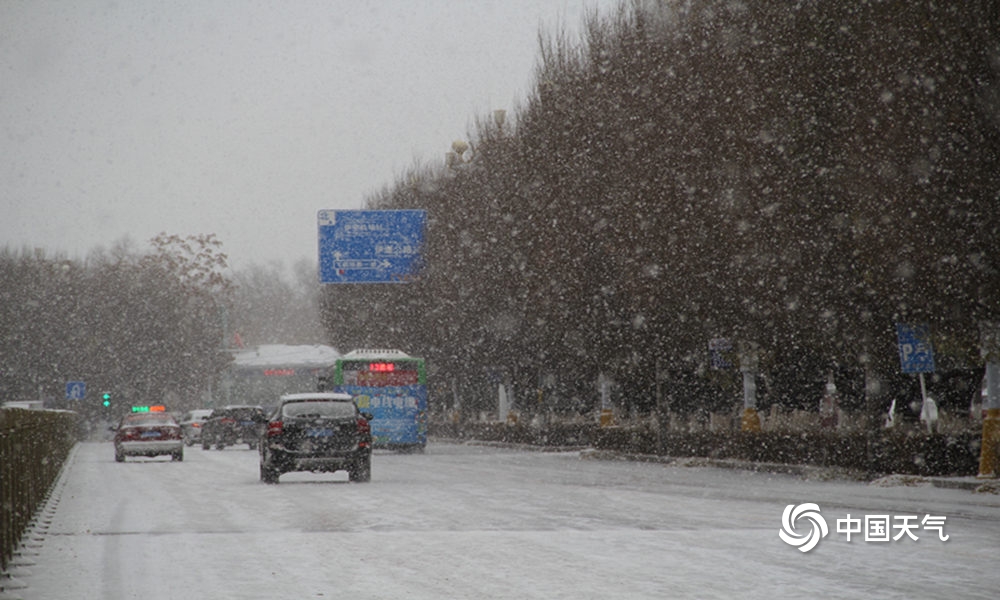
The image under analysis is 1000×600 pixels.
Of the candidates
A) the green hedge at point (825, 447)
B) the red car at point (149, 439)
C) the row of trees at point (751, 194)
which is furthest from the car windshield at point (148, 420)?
the green hedge at point (825, 447)

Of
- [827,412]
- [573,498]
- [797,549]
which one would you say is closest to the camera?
[797,549]

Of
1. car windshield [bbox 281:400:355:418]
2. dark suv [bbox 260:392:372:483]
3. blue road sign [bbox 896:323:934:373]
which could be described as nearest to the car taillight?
dark suv [bbox 260:392:372:483]

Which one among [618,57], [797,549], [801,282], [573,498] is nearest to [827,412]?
[618,57]

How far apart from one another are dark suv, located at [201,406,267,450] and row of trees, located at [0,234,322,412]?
3321cm

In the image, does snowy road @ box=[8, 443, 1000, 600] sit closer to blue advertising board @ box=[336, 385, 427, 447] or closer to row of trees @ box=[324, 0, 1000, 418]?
row of trees @ box=[324, 0, 1000, 418]

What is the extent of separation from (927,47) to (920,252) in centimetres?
332

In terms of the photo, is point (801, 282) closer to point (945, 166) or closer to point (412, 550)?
point (945, 166)

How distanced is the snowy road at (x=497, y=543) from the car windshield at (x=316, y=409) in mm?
1756

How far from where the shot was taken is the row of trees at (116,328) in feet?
290

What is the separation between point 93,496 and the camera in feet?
78.7
